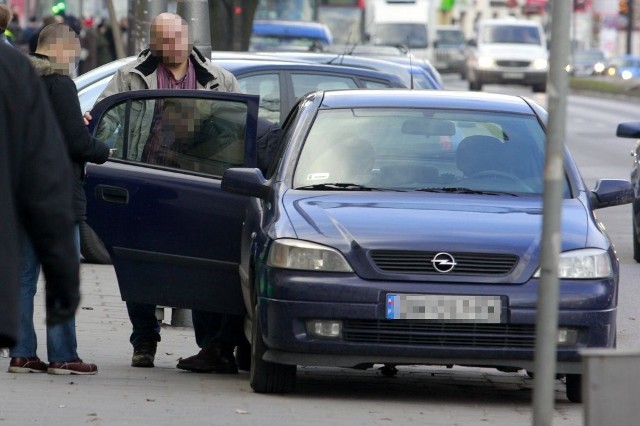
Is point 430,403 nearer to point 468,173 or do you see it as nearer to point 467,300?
point 467,300

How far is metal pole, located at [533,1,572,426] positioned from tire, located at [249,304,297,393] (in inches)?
123

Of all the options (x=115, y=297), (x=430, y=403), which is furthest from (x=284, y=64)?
(x=430, y=403)

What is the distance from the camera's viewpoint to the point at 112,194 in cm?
845

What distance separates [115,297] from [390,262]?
4826 mm

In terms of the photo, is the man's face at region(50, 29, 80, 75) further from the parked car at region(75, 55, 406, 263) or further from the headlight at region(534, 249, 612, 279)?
the parked car at region(75, 55, 406, 263)

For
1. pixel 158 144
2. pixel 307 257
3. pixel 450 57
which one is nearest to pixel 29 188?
pixel 307 257

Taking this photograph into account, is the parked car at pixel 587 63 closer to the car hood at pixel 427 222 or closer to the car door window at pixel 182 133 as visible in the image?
the car door window at pixel 182 133

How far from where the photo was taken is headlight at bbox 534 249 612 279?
7.39 m

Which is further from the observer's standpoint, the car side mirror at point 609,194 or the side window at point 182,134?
the side window at point 182,134

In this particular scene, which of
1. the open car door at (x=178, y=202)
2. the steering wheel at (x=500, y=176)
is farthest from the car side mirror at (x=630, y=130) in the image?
the open car door at (x=178, y=202)

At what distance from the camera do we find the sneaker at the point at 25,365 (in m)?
8.27

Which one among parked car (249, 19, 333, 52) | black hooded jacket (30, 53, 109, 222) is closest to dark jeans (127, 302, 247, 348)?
black hooded jacket (30, 53, 109, 222)

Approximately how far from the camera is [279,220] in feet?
25.1

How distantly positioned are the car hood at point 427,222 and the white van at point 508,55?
4092 cm
